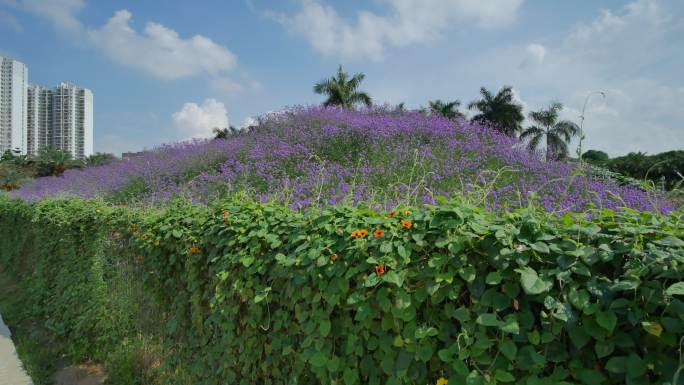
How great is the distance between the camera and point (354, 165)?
294 inches

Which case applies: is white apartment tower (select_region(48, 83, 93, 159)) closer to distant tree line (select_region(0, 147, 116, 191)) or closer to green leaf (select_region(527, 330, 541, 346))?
distant tree line (select_region(0, 147, 116, 191))

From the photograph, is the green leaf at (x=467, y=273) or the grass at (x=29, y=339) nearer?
the green leaf at (x=467, y=273)

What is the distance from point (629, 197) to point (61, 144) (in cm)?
6246

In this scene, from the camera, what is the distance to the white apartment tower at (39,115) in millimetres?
53406

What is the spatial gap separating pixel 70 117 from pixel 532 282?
65.3m

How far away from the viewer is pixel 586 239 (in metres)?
1.42

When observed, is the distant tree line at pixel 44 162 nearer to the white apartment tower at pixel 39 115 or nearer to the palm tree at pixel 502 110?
the white apartment tower at pixel 39 115

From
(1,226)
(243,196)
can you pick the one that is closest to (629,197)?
(243,196)

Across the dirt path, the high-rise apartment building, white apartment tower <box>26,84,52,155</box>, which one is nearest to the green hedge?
the dirt path

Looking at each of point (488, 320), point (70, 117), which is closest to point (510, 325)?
point (488, 320)

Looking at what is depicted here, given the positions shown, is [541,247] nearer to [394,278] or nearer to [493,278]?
[493,278]

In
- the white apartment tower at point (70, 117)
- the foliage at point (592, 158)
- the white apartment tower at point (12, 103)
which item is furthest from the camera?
the white apartment tower at point (70, 117)

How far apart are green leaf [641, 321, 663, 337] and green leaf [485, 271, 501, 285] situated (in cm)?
38

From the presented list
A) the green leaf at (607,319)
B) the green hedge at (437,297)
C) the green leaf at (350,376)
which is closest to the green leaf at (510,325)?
the green hedge at (437,297)
